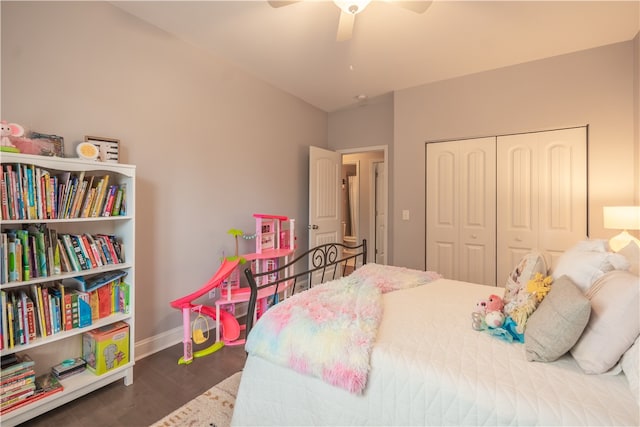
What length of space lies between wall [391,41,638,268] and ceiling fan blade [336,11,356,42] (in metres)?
1.79

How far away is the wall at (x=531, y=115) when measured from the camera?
2.53 metres

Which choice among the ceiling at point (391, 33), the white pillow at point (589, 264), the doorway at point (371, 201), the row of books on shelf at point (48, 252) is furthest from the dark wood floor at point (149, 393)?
the doorway at point (371, 201)

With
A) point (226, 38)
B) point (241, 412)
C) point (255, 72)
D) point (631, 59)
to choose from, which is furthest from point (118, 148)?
point (631, 59)

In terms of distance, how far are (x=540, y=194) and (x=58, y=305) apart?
3880mm

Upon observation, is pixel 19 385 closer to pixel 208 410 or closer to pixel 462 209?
pixel 208 410

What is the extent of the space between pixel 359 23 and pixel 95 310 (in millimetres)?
2739

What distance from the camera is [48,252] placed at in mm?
1664

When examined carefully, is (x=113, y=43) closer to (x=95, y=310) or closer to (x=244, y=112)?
(x=244, y=112)

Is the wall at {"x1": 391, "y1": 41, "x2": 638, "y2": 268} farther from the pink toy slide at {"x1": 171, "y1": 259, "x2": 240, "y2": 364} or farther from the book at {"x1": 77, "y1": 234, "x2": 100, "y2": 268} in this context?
the book at {"x1": 77, "y1": 234, "x2": 100, "y2": 268}

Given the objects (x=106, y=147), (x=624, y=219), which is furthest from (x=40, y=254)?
(x=624, y=219)

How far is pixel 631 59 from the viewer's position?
8.14 ft

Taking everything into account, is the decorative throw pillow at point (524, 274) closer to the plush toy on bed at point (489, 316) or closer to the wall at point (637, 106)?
the plush toy on bed at point (489, 316)

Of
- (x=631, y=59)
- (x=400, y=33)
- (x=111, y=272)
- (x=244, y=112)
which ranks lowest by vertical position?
(x=111, y=272)

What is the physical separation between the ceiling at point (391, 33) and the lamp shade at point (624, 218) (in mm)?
1433
